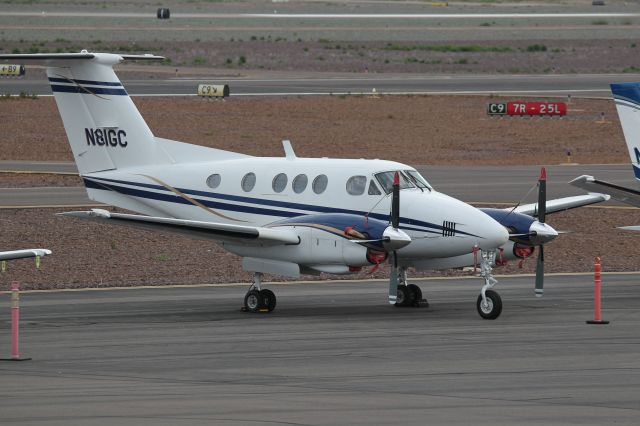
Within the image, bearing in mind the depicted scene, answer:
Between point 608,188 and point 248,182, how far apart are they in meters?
7.06

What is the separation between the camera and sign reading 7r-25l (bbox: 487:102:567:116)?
65.1 metres

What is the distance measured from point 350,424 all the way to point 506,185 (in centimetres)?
2914

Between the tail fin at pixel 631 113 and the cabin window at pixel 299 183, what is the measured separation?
6.83m

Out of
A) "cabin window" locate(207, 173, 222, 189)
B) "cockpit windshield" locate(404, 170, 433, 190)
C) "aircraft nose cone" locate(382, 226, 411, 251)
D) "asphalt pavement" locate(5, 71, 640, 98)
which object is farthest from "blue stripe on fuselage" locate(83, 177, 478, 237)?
"asphalt pavement" locate(5, 71, 640, 98)

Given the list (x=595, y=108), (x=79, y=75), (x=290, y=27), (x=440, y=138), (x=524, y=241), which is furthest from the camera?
(x=290, y=27)

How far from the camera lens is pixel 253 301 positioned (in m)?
25.6

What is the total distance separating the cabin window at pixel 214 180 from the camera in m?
27.0

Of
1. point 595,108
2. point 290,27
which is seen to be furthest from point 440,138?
point 290,27

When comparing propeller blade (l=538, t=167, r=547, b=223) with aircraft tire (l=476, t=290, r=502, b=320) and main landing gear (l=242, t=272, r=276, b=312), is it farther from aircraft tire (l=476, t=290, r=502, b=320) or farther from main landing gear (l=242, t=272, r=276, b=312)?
main landing gear (l=242, t=272, r=276, b=312)

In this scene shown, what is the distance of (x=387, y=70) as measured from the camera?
318ft

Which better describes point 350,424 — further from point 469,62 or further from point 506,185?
point 469,62

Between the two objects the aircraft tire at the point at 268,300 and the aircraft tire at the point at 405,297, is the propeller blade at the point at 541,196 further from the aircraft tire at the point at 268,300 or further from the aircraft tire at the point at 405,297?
the aircraft tire at the point at 268,300

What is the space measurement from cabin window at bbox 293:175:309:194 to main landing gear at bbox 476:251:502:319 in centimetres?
399

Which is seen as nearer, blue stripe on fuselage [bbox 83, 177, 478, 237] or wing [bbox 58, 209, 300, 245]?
wing [bbox 58, 209, 300, 245]
